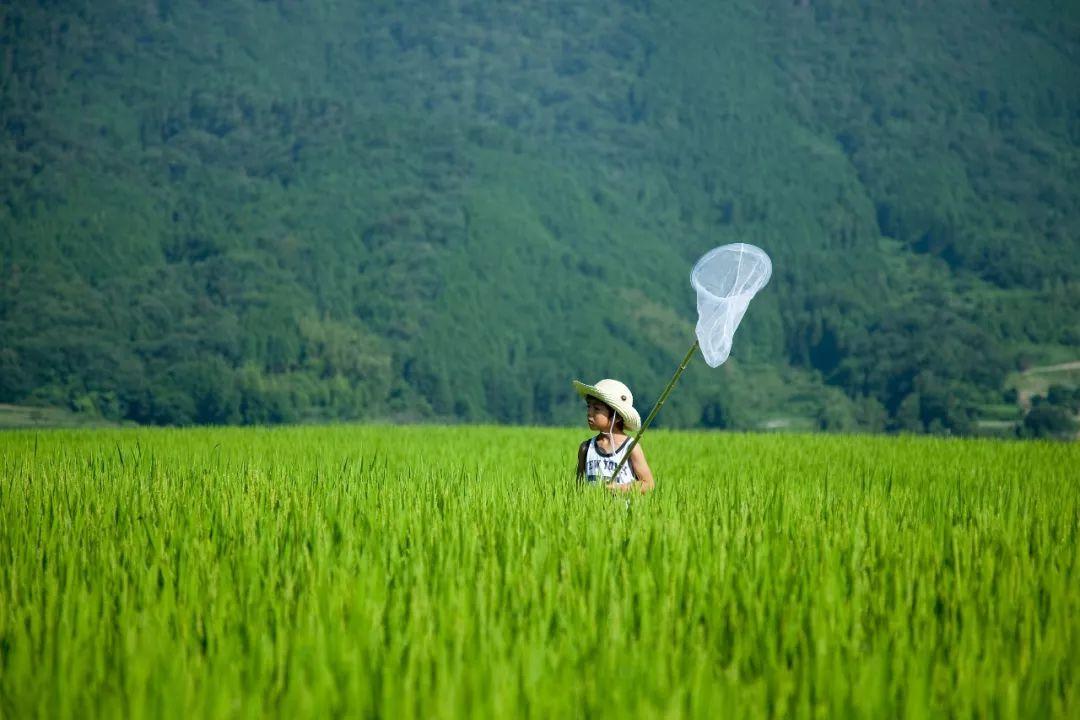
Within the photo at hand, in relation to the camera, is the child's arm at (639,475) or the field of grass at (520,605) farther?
the child's arm at (639,475)

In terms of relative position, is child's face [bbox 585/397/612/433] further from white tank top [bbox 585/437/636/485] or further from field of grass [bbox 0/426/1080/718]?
field of grass [bbox 0/426/1080/718]

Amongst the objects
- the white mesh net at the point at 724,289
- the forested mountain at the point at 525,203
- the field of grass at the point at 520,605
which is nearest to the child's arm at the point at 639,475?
the field of grass at the point at 520,605

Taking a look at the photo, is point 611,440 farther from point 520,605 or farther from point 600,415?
point 520,605

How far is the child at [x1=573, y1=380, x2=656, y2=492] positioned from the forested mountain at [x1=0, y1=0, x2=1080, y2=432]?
2875 inches

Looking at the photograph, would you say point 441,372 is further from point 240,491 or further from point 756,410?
point 240,491

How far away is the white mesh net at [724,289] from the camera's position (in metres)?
4.46

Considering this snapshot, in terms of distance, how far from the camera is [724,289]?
4.55m

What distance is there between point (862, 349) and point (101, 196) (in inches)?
3013

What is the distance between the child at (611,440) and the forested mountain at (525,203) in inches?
2875

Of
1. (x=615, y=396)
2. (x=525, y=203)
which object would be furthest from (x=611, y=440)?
(x=525, y=203)

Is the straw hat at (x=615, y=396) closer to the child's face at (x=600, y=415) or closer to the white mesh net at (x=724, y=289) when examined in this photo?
the child's face at (x=600, y=415)

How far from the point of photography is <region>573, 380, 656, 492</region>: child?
537cm

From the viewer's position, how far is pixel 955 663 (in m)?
2.61

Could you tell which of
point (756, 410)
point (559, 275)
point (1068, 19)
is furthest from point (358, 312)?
point (1068, 19)
